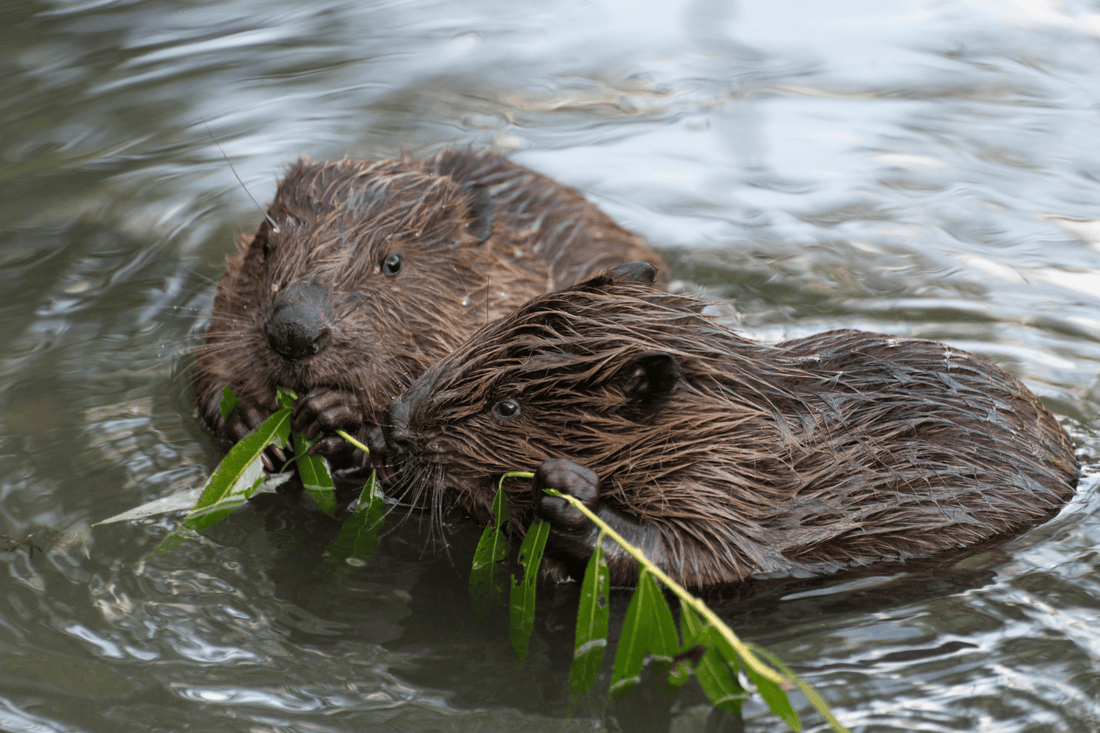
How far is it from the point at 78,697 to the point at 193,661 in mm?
291

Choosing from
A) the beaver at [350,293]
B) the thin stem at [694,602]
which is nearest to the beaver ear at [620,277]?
the thin stem at [694,602]

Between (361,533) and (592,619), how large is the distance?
3.79 ft

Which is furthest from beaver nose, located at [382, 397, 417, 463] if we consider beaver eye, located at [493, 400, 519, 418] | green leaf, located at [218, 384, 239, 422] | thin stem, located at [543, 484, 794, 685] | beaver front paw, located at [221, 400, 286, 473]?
green leaf, located at [218, 384, 239, 422]

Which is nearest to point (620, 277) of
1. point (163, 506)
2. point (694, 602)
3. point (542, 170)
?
point (694, 602)

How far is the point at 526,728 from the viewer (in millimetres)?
2955

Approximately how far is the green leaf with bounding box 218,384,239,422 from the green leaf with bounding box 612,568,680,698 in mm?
1800

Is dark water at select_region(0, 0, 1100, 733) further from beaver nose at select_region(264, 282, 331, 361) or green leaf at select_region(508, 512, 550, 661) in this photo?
beaver nose at select_region(264, 282, 331, 361)

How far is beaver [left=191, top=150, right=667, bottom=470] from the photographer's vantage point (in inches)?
149

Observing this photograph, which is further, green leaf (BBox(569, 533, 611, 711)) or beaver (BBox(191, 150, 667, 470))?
beaver (BBox(191, 150, 667, 470))

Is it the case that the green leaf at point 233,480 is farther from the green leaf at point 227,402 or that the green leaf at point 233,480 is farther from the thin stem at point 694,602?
the thin stem at point 694,602

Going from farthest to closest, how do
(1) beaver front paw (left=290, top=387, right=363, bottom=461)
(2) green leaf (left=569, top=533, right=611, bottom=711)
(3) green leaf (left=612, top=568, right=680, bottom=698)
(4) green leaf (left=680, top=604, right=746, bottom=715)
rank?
(1) beaver front paw (left=290, top=387, right=363, bottom=461), (2) green leaf (left=569, top=533, right=611, bottom=711), (3) green leaf (left=612, top=568, right=680, bottom=698), (4) green leaf (left=680, top=604, right=746, bottom=715)

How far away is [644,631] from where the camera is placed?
9.09ft

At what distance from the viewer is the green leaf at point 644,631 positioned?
2750 mm

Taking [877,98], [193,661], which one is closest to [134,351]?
[193,661]
